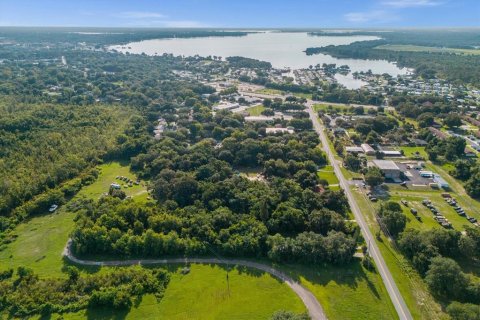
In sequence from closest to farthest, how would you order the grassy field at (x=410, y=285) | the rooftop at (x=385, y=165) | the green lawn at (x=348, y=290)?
1. the grassy field at (x=410, y=285)
2. the green lawn at (x=348, y=290)
3. the rooftop at (x=385, y=165)

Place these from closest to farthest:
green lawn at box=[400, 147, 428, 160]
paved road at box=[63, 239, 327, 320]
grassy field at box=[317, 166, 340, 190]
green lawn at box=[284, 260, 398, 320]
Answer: green lawn at box=[284, 260, 398, 320], paved road at box=[63, 239, 327, 320], grassy field at box=[317, 166, 340, 190], green lawn at box=[400, 147, 428, 160]

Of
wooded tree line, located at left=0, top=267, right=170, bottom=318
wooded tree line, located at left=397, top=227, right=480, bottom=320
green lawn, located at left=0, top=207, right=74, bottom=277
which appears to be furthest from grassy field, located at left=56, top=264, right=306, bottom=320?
wooded tree line, located at left=397, top=227, right=480, bottom=320

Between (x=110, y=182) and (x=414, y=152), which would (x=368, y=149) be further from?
(x=110, y=182)

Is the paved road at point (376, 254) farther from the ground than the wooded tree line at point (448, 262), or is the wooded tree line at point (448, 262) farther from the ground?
the wooded tree line at point (448, 262)

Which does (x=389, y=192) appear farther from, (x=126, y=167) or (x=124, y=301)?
(x=126, y=167)

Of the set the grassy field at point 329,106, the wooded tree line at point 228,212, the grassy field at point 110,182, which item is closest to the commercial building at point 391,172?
the wooded tree line at point 228,212

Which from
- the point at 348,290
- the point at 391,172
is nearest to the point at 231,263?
the point at 348,290

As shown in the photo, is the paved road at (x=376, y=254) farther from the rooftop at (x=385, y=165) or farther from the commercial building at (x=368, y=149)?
the commercial building at (x=368, y=149)

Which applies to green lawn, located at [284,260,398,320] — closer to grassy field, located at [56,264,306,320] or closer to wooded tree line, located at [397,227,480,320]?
grassy field, located at [56,264,306,320]
